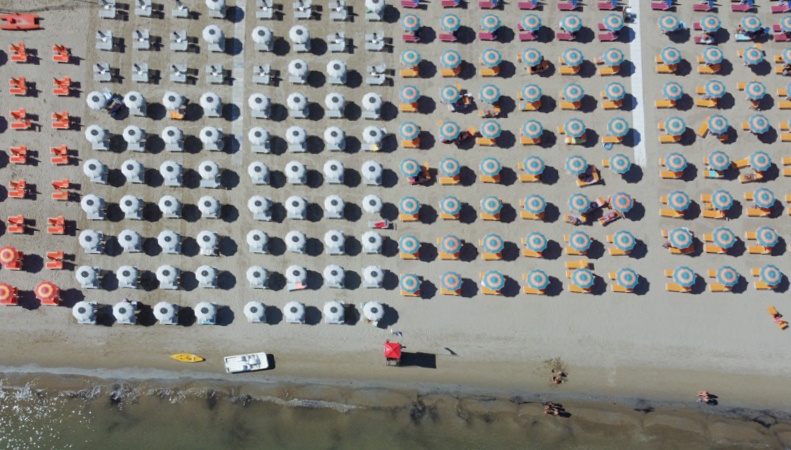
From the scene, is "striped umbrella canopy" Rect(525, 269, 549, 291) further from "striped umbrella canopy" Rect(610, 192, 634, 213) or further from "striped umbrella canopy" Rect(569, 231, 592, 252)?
"striped umbrella canopy" Rect(610, 192, 634, 213)

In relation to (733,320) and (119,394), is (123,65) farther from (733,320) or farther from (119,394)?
(733,320)

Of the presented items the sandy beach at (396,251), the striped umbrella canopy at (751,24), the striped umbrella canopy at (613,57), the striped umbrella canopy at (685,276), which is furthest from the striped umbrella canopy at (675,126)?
the striped umbrella canopy at (685,276)

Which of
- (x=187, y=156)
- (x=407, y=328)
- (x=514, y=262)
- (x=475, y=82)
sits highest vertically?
(x=475, y=82)

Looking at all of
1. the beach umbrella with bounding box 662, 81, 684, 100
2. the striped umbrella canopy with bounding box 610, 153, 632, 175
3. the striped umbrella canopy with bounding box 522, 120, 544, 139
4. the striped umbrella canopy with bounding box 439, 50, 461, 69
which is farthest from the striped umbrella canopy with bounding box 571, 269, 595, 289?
the striped umbrella canopy with bounding box 439, 50, 461, 69

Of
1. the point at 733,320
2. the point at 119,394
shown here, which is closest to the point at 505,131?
the point at 733,320

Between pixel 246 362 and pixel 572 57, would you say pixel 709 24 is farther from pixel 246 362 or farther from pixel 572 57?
pixel 246 362

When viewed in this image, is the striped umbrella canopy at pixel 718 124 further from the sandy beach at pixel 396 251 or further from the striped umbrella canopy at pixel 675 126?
the striped umbrella canopy at pixel 675 126
